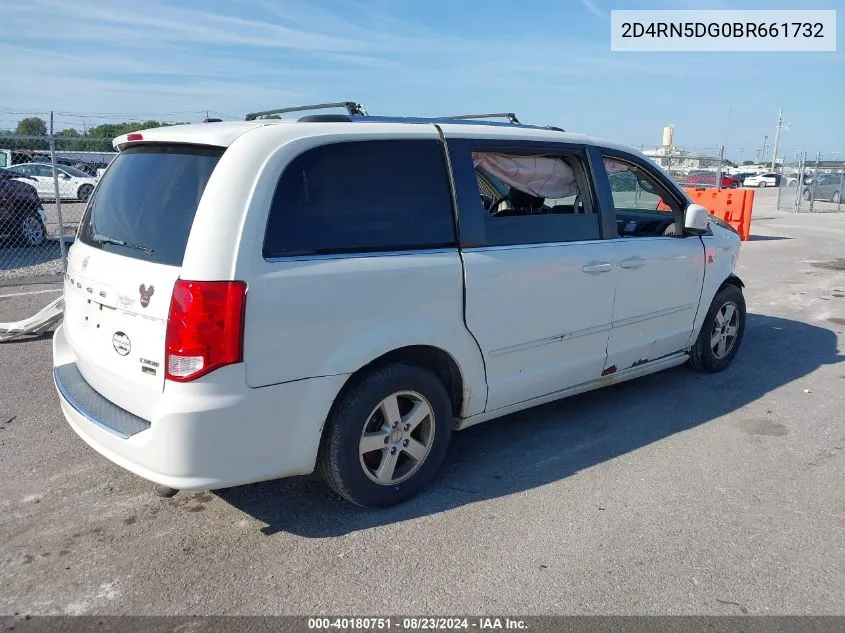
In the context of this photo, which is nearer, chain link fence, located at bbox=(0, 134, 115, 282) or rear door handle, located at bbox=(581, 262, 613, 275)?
rear door handle, located at bbox=(581, 262, 613, 275)

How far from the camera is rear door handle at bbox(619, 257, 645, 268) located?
14.4 feet

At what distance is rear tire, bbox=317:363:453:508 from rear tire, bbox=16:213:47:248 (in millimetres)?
10075

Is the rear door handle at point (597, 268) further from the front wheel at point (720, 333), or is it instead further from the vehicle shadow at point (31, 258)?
the vehicle shadow at point (31, 258)

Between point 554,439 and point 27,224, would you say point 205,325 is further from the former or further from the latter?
point 27,224

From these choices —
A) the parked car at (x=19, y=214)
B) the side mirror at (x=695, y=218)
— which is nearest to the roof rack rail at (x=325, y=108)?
the side mirror at (x=695, y=218)

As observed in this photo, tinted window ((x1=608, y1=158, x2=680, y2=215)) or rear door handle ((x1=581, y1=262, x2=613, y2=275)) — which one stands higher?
tinted window ((x1=608, y1=158, x2=680, y2=215))

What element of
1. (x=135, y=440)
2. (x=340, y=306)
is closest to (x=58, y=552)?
(x=135, y=440)

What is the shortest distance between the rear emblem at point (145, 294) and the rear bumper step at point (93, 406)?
1.66 feet

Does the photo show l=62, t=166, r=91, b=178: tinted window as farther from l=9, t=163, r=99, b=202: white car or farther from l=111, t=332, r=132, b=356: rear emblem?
l=111, t=332, r=132, b=356: rear emblem

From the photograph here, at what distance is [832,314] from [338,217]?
717 cm

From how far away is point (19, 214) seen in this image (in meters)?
11.1

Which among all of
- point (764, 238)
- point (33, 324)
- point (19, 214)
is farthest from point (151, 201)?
point (764, 238)

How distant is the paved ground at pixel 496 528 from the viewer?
2.80 metres

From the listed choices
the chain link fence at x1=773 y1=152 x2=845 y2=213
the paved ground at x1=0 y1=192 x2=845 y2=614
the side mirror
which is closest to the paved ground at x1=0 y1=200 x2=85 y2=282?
the paved ground at x1=0 y1=192 x2=845 y2=614
